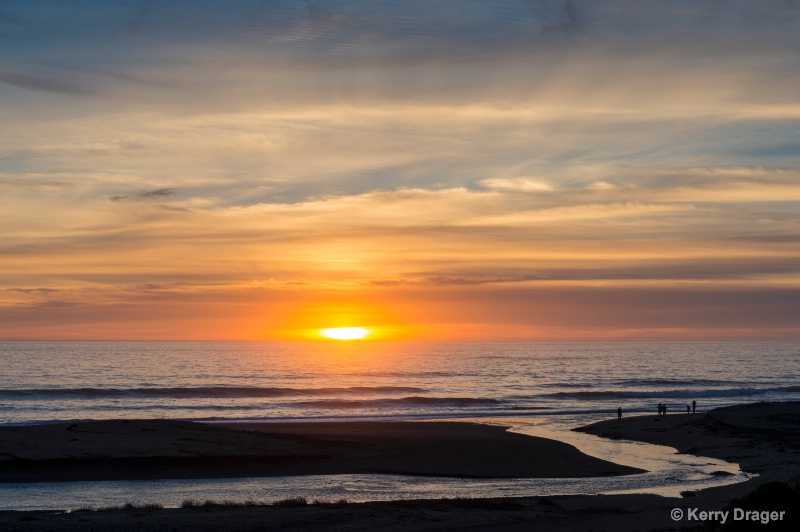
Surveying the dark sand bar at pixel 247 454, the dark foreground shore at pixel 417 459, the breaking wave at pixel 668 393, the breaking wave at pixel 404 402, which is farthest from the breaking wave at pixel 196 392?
the dark sand bar at pixel 247 454

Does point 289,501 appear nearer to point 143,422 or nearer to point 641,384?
point 143,422

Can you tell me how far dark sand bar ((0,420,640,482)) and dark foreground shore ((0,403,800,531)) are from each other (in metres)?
0.07

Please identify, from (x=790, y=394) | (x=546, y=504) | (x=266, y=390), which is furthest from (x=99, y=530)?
(x=790, y=394)

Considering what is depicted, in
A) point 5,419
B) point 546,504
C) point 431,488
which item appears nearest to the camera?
point 546,504

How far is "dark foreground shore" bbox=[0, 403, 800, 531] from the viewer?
19.5m

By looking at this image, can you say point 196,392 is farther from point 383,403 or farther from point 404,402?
point 404,402

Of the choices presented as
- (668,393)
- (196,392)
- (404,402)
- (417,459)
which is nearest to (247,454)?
(417,459)

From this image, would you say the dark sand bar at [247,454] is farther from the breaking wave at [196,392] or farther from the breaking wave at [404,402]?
the breaking wave at [196,392]

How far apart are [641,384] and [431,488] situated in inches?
3001

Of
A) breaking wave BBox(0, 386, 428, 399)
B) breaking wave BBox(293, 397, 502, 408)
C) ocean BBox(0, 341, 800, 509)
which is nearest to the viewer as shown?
ocean BBox(0, 341, 800, 509)

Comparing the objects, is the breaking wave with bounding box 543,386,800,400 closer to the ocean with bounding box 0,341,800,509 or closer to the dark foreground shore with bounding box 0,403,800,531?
the ocean with bounding box 0,341,800,509

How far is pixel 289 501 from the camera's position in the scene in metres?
22.7

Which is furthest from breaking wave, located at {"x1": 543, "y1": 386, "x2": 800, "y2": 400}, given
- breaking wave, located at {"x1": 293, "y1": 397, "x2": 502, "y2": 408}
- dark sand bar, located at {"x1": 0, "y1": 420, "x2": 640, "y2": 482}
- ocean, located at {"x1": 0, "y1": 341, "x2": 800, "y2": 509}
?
dark sand bar, located at {"x1": 0, "y1": 420, "x2": 640, "y2": 482}

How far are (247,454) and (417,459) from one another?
7.40m
